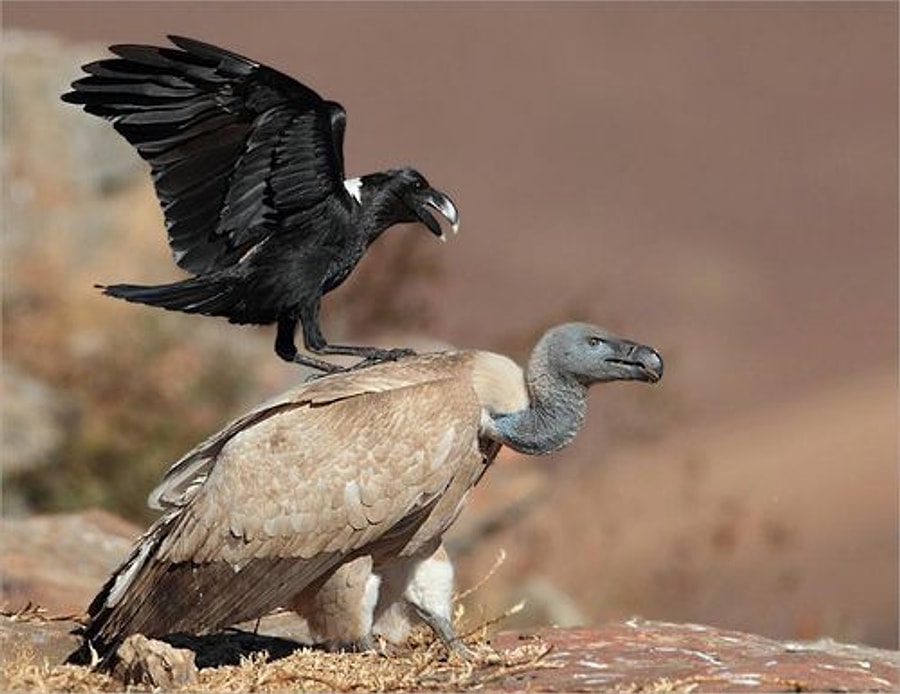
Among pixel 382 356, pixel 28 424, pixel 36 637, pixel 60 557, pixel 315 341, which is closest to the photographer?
pixel 382 356

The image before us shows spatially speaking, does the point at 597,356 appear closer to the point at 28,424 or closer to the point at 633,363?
the point at 633,363

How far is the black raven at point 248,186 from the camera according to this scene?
9.71m

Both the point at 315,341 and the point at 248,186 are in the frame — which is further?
the point at 315,341

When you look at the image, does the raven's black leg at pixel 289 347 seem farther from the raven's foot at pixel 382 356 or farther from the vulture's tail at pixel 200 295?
the raven's foot at pixel 382 356

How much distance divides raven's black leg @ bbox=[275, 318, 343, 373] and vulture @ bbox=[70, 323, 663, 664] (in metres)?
1.05

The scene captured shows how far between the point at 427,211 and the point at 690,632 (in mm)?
2376

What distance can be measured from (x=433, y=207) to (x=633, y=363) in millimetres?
1717

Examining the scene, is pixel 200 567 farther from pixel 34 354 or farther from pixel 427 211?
pixel 34 354

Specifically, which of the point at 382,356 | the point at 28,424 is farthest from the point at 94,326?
the point at 382,356

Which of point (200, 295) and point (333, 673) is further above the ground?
point (200, 295)

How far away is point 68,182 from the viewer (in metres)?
23.8

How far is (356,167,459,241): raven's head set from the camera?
1025 centimetres

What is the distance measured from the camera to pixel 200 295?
10.0m

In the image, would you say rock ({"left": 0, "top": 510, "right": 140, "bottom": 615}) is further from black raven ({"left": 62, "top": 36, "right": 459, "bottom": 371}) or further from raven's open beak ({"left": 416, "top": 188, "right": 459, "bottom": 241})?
raven's open beak ({"left": 416, "top": 188, "right": 459, "bottom": 241})
